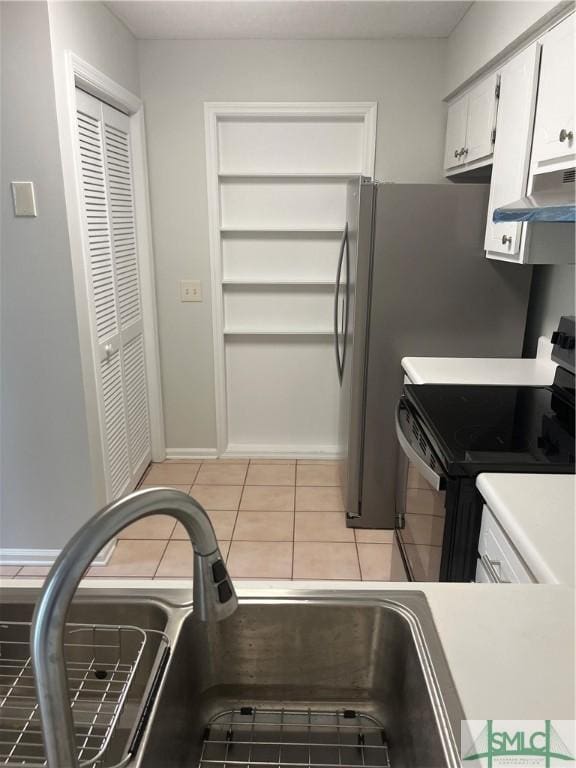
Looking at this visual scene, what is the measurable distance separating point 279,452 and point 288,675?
2.70 m

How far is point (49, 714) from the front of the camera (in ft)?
1.77

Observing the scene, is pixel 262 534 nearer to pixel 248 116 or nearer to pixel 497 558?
pixel 497 558

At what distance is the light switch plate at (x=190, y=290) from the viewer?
11.0ft

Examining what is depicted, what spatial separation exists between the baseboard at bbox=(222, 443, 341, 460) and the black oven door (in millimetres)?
1516

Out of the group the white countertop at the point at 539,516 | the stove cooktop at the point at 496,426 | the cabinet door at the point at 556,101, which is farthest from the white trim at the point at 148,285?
the white countertop at the point at 539,516

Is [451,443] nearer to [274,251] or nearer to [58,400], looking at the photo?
[58,400]

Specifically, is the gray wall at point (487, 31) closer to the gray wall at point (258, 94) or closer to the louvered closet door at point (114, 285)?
the gray wall at point (258, 94)

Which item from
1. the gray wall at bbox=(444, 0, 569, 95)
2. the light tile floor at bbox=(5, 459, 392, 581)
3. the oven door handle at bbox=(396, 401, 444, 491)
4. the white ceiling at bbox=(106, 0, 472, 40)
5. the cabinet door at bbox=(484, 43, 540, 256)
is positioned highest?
the white ceiling at bbox=(106, 0, 472, 40)

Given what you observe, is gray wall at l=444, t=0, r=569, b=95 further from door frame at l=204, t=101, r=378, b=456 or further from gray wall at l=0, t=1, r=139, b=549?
gray wall at l=0, t=1, r=139, b=549

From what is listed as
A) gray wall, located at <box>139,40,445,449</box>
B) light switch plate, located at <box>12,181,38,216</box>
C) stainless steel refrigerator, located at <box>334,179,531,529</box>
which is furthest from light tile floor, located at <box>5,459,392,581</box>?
light switch plate, located at <box>12,181,38,216</box>

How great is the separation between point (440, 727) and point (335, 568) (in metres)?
1.86

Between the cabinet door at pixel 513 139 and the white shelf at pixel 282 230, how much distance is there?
3.84ft

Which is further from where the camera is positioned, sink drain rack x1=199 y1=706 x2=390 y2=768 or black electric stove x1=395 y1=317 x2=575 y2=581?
black electric stove x1=395 y1=317 x2=575 y2=581

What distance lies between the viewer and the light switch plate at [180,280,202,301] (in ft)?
11.0
